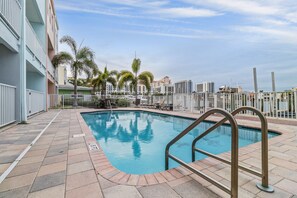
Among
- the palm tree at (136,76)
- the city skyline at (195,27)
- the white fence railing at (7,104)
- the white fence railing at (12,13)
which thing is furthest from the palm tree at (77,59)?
the white fence railing at (7,104)

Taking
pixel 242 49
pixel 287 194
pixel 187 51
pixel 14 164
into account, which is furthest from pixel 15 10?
pixel 242 49

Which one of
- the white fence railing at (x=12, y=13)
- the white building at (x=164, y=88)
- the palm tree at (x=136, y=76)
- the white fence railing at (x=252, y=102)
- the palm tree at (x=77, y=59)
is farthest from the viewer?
the white building at (x=164, y=88)

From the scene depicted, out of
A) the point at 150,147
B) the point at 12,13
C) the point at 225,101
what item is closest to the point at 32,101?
the point at 12,13

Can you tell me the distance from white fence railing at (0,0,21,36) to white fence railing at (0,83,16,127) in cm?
220

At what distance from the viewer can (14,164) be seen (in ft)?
7.91

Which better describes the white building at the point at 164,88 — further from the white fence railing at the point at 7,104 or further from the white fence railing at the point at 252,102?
the white fence railing at the point at 7,104

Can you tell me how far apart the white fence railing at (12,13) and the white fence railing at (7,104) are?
2.20 meters

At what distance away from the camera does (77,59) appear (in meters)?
13.9

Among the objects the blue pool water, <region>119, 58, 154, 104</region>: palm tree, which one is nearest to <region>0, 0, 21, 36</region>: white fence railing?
the blue pool water

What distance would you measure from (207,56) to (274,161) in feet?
63.5

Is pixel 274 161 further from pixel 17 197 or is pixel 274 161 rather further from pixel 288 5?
pixel 288 5

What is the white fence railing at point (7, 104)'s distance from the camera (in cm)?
472

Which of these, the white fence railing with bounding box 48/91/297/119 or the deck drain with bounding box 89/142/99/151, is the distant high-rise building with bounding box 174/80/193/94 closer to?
the white fence railing with bounding box 48/91/297/119

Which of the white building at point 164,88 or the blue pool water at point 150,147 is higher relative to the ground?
the white building at point 164,88
